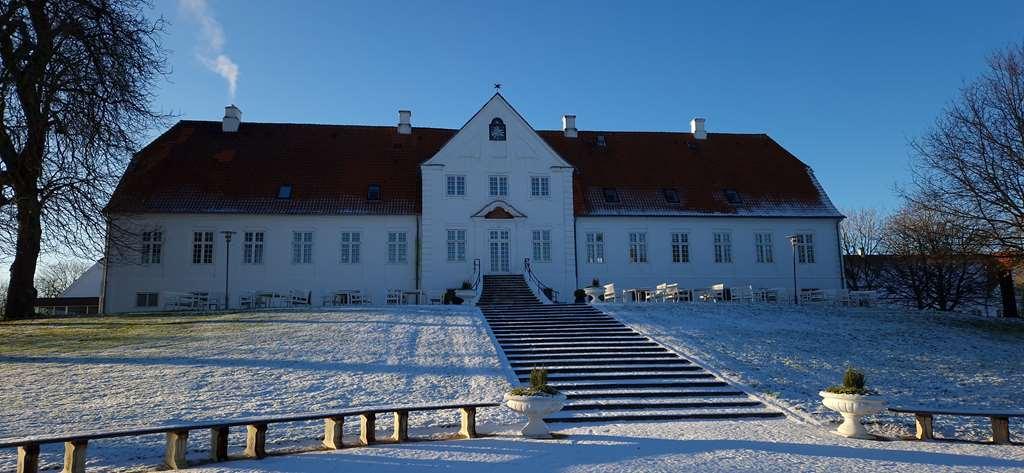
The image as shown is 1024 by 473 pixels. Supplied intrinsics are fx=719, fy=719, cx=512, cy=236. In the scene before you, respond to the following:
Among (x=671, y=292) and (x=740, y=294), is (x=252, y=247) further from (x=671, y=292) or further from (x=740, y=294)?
(x=740, y=294)

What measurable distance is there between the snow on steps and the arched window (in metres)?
11.1

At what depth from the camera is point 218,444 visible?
879 cm

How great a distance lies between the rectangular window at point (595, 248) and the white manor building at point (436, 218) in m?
0.04

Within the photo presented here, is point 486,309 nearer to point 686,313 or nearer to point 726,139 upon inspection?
point 686,313

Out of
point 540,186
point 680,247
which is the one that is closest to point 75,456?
point 540,186

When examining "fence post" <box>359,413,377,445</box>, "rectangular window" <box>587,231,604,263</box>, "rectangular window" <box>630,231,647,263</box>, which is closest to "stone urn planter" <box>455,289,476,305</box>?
"rectangular window" <box>587,231,604,263</box>

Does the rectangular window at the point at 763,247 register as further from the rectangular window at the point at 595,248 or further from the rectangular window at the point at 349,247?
the rectangular window at the point at 349,247

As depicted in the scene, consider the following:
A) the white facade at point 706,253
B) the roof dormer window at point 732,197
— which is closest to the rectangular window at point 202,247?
the white facade at point 706,253

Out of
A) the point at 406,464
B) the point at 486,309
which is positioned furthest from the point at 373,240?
the point at 406,464

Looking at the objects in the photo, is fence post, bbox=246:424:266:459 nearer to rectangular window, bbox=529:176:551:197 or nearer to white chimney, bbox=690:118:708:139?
rectangular window, bbox=529:176:551:197

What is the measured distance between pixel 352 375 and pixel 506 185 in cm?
1785

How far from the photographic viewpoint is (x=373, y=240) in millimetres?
29969

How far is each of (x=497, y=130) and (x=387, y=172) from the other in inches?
209

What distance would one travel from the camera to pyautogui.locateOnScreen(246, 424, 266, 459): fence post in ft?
29.1
